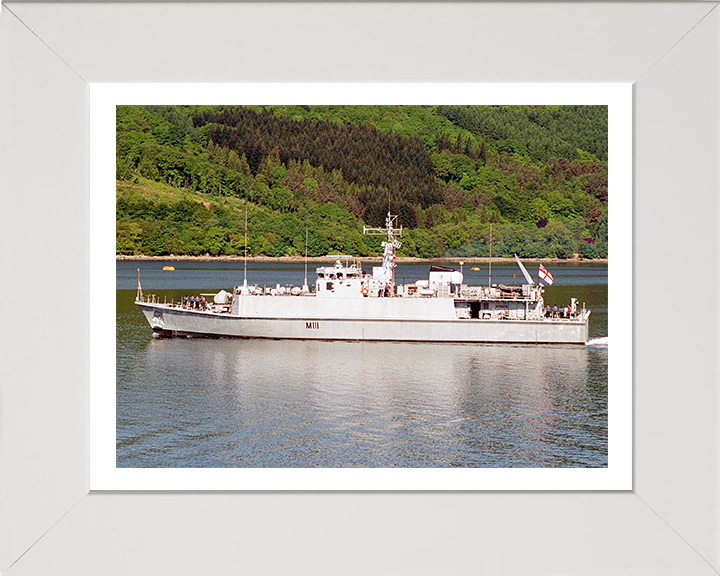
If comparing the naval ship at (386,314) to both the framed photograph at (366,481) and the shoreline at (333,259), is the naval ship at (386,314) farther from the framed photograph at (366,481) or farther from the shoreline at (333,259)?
the framed photograph at (366,481)

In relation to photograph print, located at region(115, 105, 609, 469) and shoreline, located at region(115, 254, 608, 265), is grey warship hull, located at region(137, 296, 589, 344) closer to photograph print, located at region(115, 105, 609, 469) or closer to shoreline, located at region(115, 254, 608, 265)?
photograph print, located at region(115, 105, 609, 469)

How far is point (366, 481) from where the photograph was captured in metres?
2.97

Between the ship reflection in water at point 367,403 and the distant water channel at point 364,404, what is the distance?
24 millimetres

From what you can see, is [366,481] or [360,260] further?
[360,260]

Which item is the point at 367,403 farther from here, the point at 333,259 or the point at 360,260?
the point at 333,259

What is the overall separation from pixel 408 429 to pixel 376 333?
2296 millimetres

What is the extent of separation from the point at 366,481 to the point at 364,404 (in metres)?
8.38

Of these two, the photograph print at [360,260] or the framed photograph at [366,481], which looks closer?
the framed photograph at [366,481]

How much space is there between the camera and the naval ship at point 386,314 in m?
12.5

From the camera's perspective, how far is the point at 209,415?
12.1 meters

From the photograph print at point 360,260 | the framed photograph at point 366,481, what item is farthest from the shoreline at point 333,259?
the framed photograph at point 366,481

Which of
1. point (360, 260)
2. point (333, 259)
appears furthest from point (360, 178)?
point (360, 260)

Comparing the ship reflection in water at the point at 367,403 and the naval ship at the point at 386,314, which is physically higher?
the naval ship at the point at 386,314
